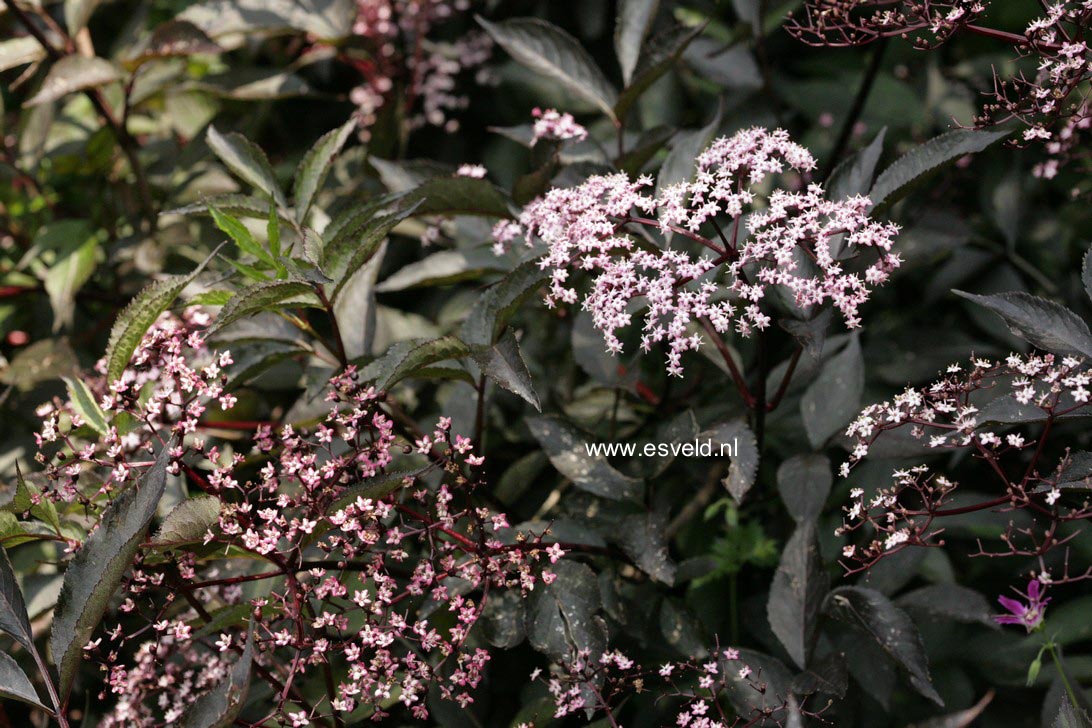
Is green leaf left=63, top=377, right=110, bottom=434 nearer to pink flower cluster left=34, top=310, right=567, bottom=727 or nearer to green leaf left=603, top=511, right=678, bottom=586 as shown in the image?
pink flower cluster left=34, top=310, right=567, bottom=727

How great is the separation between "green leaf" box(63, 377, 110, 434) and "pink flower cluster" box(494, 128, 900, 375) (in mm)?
634

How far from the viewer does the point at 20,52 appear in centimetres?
194

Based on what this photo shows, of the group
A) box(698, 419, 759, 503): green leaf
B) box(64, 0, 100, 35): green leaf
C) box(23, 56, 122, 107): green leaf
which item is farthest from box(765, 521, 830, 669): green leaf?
box(64, 0, 100, 35): green leaf

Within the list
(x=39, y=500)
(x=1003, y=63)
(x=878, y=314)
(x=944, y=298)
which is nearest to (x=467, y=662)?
(x=39, y=500)

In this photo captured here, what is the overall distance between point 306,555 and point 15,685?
0.40 metres

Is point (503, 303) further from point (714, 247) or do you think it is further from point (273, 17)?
point (273, 17)

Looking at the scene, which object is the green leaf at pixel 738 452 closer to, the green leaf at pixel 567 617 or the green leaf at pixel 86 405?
the green leaf at pixel 567 617

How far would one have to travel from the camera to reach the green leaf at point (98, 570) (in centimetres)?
104

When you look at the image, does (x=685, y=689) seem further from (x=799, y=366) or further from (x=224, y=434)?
(x=224, y=434)

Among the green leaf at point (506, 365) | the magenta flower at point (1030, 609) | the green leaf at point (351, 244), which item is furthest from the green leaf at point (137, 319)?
the magenta flower at point (1030, 609)

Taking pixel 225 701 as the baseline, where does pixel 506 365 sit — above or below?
above

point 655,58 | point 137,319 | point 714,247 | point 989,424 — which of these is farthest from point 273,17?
point 989,424

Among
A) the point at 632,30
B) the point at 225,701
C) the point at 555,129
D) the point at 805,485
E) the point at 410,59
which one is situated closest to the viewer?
the point at 225,701

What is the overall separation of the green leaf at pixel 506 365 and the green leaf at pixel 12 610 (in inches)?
23.9
